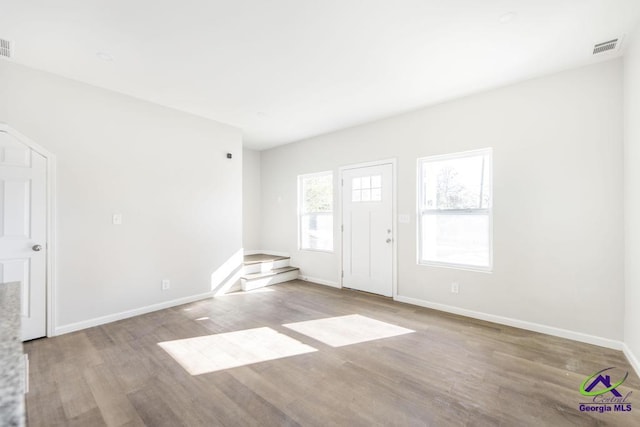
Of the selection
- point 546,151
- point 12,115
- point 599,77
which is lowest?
point 546,151

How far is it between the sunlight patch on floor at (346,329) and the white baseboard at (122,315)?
1.72 meters

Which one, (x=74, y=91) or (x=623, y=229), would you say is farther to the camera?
(x=74, y=91)

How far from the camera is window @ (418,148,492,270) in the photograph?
138 inches

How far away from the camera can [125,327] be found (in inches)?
127

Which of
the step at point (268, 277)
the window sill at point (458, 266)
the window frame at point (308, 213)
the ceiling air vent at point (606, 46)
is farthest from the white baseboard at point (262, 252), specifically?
the ceiling air vent at point (606, 46)

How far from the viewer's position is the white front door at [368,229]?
435cm

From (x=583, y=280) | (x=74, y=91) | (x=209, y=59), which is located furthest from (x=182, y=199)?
(x=583, y=280)

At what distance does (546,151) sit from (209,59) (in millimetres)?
3632

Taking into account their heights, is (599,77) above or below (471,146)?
above

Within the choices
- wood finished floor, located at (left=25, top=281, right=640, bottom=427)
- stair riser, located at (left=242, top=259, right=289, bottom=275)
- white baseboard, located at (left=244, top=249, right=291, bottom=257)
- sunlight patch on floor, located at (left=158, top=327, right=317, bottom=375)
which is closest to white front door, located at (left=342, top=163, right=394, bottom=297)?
wood finished floor, located at (left=25, top=281, right=640, bottom=427)

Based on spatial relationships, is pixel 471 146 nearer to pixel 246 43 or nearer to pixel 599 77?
pixel 599 77

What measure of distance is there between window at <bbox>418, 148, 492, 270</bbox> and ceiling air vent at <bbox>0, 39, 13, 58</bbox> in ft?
14.8

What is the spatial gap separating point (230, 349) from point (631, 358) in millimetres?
3567

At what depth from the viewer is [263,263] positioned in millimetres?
5262
